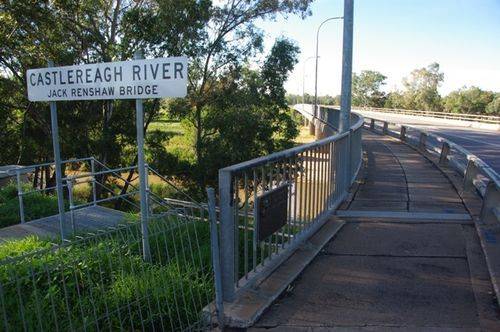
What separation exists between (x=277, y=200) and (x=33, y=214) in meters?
6.43

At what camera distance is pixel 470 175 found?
8102 mm

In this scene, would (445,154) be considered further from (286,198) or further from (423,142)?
(286,198)

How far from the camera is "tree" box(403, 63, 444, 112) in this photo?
101188mm

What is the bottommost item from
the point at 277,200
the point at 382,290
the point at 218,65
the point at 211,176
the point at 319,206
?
the point at 211,176

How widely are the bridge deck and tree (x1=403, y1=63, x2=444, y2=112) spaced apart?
10002 centimetres

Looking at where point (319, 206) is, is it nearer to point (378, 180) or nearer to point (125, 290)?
point (125, 290)

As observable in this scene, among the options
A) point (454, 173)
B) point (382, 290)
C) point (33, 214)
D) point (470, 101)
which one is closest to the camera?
point (382, 290)

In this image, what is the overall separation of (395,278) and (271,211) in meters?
1.41

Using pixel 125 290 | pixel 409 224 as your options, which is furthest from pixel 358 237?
pixel 125 290

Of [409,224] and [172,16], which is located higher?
[172,16]

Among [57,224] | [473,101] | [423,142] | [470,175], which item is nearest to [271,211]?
[57,224]

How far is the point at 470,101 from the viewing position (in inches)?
3295

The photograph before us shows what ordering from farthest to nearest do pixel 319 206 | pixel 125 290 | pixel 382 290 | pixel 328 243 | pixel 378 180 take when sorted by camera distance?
1. pixel 378 180
2. pixel 319 206
3. pixel 328 243
4. pixel 382 290
5. pixel 125 290

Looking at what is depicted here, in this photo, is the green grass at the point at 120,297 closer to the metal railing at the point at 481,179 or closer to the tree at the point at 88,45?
the metal railing at the point at 481,179
